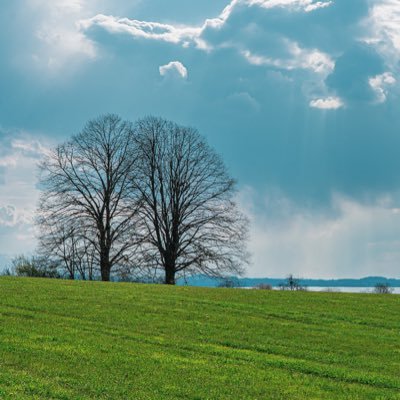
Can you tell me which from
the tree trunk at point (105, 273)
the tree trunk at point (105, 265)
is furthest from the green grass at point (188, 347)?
the tree trunk at point (105, 273)

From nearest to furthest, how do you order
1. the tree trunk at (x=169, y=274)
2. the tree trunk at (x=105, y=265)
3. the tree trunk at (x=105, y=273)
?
the tree trunk at (x=105, y=265)
the tree trunk at (x=105, y=273)
the tree trunk at (x=169, y=274)

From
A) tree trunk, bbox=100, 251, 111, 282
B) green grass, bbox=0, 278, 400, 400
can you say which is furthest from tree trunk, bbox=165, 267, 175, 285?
green grass, bbox=0, 278, 400, 400

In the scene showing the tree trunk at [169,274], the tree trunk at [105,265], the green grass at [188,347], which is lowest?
the green grass at [188,347]

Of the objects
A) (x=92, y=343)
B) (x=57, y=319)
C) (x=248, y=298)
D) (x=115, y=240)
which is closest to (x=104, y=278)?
(x=115, y=240)

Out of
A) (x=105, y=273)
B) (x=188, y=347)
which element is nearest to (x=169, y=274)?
(x=105, y=273)

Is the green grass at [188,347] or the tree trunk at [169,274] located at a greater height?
the tree trunk at [169,274]

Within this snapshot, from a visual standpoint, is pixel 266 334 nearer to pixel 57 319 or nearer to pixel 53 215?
pixel 57 319

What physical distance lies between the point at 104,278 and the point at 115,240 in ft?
12.0

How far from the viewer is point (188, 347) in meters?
18.7

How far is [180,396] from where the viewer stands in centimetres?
1345

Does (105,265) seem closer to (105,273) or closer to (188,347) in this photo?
(105,273)

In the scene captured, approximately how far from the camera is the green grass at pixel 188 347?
46.4 feet

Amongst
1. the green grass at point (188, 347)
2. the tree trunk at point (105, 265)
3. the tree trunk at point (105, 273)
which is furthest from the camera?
the tree trunk at point (105, 273)

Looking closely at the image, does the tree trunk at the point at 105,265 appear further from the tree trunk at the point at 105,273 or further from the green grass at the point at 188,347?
the green grass at the point at 188,347
